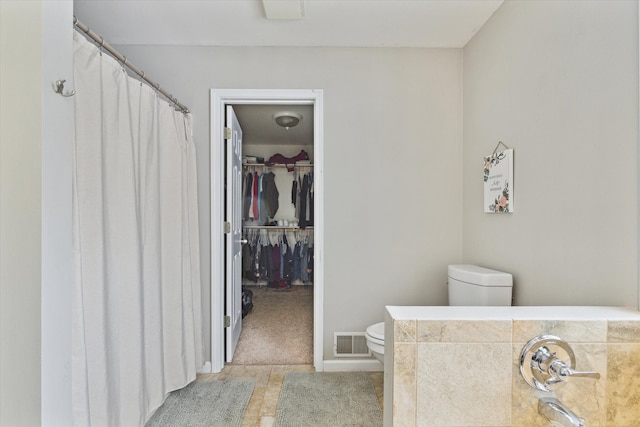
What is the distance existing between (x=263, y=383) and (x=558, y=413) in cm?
160

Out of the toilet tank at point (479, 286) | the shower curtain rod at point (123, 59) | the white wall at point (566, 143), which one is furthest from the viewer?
the toilet tank at point (479, 286)

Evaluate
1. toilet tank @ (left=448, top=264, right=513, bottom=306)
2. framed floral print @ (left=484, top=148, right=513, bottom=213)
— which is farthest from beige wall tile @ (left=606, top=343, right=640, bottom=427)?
framed floral print @ (left=484, top=148, right=513, bottom=213)

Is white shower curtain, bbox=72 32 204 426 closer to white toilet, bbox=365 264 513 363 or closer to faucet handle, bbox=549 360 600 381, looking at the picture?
white toilet, bbox=365 264 513 363

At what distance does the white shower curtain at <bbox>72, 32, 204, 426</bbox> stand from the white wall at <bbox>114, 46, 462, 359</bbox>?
1.14 feet

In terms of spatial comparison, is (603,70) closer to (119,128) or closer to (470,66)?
(470,66)

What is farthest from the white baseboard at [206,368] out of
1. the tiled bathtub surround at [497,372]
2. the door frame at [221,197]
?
the tiled bathtub surround at [497,372]

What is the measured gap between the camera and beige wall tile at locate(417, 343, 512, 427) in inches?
30.9

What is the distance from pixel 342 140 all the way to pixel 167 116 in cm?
109

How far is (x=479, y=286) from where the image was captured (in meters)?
1.52

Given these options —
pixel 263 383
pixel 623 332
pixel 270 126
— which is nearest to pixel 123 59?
pixel 263 383

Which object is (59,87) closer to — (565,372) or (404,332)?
(404,332)

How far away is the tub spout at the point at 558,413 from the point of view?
0.72 metres

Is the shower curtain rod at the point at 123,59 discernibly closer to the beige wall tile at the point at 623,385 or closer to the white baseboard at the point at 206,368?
the white baseboard at the point at 206,368

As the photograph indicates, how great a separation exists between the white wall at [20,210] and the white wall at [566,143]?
1627mm
